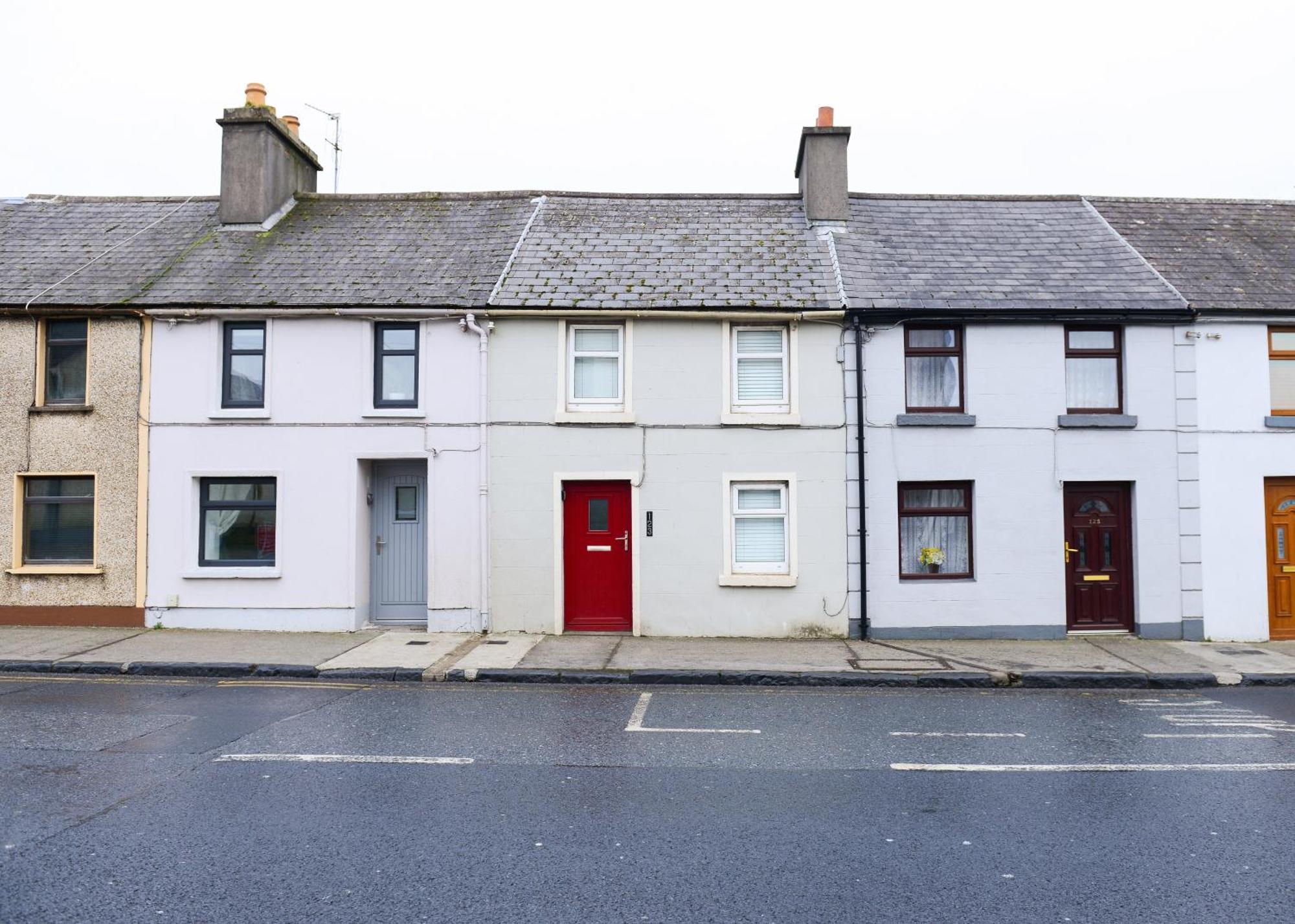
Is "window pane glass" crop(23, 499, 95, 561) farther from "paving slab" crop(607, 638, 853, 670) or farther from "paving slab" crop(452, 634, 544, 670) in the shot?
"paving slab" crop(607, 638, 853, 670)

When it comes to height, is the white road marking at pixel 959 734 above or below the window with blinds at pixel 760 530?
below

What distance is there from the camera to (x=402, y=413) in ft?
44.1

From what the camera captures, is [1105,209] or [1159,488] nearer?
[1159,488]

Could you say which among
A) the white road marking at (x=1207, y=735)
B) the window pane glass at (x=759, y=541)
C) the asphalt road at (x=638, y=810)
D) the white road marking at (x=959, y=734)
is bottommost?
the white road marking at (x=1207, y=735)

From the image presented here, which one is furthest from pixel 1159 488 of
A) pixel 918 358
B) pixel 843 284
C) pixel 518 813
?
pixel 518 813

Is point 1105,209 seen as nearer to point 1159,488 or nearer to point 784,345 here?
point 1159,488

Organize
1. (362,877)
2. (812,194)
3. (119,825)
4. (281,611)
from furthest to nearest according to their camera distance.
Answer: (812,194) → (281,611) → (119,825) → (362,877)

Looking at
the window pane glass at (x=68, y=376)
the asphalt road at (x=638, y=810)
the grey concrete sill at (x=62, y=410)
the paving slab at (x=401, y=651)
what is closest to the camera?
the asphalt road at (x=638, y=810)

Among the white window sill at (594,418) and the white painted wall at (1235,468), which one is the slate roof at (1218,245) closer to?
the white painted wall at (1235,468)

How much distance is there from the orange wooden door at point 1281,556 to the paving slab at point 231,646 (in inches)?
557

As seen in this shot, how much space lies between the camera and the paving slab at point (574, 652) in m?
11.1

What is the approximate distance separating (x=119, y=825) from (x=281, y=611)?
26.6 ft

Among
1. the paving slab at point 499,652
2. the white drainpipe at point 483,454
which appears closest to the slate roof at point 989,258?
the white drainpipe at point 483,454

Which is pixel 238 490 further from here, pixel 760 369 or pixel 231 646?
pixel 760 369
